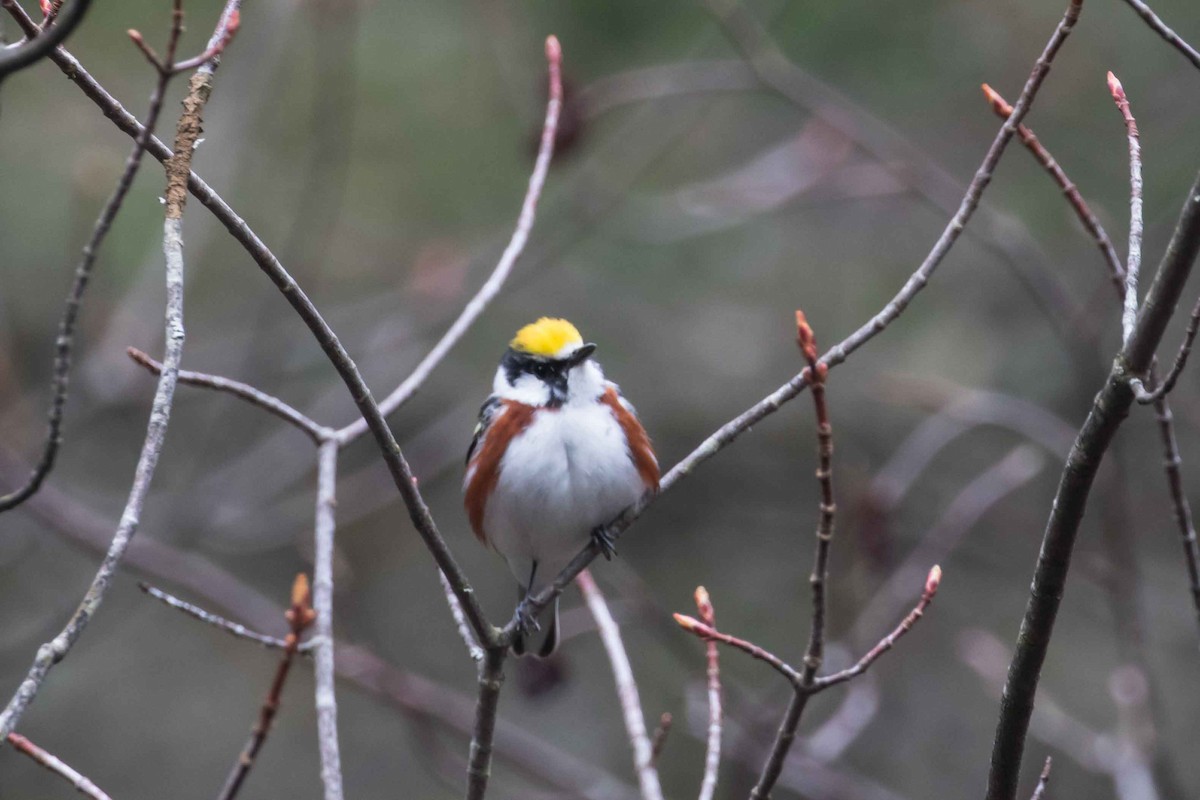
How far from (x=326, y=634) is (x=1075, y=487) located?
4.65 ft

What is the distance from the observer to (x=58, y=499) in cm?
467

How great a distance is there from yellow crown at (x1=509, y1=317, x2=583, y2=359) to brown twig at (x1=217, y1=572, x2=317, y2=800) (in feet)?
4.67

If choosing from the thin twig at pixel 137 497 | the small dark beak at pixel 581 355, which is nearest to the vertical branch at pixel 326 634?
the thin twig at pixel 137 497

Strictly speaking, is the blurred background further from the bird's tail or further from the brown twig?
the brown twig

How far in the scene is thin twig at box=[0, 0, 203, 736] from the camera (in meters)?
1.35

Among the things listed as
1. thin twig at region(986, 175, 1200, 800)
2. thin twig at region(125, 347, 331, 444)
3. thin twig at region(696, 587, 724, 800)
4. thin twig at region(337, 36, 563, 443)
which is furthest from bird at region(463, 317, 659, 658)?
thin twig at region(986, 175, 1200, 800)

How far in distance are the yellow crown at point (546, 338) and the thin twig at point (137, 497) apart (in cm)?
182

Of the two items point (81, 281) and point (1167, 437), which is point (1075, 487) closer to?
point (1167, 437)

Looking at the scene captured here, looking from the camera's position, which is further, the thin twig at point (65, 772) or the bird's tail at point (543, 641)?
the bird's tail at point (543, 641)

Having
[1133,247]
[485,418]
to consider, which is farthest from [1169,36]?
[485,418]

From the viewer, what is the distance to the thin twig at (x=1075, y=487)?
1.61 meters

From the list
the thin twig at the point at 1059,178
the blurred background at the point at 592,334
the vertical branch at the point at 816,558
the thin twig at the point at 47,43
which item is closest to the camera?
the thin twig at the point at 47,43

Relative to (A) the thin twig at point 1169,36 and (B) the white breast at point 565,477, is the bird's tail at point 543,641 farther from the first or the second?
(A) the thin twig at point 1169,36

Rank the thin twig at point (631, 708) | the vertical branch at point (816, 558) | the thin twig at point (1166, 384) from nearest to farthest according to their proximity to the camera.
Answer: the thin twig at point (1166, 384) < the vertical branch at point (816, 558) < the thin twig at point (631, 708)
